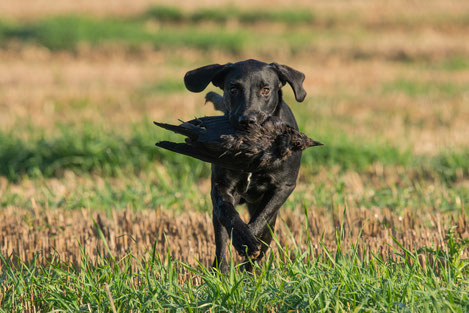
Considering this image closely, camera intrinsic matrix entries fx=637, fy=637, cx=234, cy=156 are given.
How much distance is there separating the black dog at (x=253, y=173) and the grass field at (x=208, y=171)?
32cm

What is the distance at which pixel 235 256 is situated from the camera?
4.43 metres

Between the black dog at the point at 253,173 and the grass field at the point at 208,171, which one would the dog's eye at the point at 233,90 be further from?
the grass field at the point at 208,171

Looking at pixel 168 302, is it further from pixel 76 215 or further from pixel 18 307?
pixel 76 215

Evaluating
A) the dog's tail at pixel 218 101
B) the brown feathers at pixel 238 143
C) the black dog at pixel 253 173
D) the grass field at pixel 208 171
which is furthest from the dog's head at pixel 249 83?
the grass field at pixel 208 171

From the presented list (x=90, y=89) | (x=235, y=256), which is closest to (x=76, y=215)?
(x=235, y=256)

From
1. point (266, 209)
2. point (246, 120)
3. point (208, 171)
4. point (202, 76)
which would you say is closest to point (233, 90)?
point (202, 76)

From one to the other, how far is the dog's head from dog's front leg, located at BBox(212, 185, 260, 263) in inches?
19.3

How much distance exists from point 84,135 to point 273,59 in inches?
428

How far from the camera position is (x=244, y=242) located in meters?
3.34

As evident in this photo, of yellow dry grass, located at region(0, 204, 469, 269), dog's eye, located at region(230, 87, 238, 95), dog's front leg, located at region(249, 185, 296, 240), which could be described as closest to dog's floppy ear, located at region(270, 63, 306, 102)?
dog's eye, located at region(230, 87, 238, 95)

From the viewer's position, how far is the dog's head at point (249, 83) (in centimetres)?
398

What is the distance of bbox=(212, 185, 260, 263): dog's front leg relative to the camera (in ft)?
10.8

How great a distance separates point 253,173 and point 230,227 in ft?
1.61

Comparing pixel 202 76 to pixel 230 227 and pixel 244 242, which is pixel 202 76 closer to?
pixel 230 227
